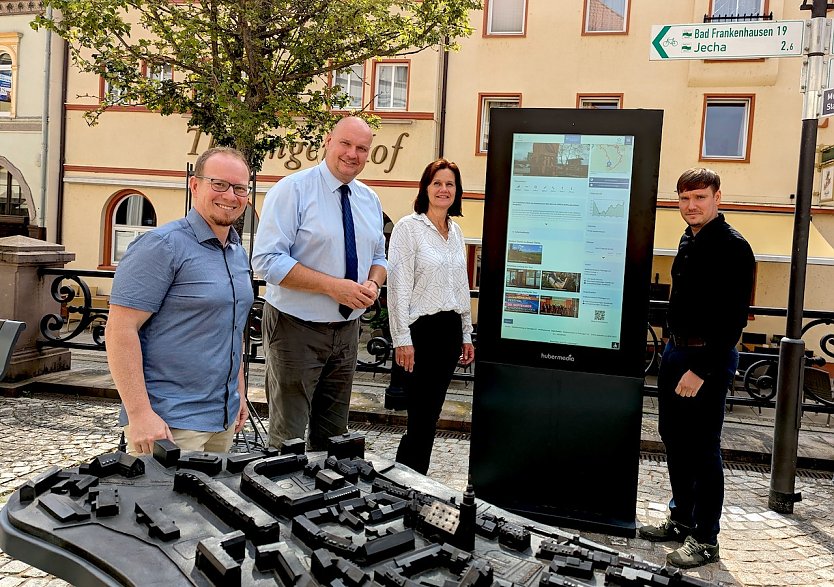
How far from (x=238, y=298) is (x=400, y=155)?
14.2 metres

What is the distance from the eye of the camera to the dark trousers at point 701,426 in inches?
154

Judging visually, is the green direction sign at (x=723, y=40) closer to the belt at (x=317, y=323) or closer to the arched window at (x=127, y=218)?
the belt at (x=317, y=323)

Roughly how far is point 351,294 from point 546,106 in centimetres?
1453

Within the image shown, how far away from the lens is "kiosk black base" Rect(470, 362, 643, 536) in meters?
4.32

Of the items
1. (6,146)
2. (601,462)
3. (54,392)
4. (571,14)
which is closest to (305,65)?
(54,392)

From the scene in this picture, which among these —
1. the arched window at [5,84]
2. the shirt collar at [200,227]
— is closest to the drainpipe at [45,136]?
the arched window at [5,84]

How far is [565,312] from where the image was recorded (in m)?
4.43

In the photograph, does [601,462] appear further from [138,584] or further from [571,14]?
[571,14]

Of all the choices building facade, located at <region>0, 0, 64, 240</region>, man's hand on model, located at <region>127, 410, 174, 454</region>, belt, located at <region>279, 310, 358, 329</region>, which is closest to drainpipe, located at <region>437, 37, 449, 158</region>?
building facade, located at <region>0, 0, 64, 240</region>

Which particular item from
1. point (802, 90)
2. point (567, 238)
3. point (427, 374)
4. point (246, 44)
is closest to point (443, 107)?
point (246, 44)

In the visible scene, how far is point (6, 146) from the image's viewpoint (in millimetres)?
18406

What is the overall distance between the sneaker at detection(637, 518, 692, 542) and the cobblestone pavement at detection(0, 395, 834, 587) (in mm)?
58

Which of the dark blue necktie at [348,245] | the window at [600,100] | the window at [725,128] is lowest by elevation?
the dark blue necktie at [348,245]

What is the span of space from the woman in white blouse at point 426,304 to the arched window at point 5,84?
18.1 metres
